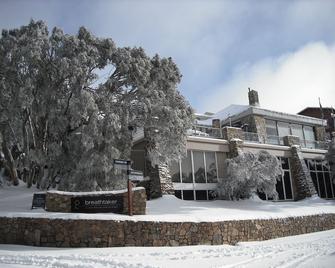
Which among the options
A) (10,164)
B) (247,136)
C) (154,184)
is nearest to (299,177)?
(247,136)

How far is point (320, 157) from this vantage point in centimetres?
3209

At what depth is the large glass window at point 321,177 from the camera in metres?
31.4

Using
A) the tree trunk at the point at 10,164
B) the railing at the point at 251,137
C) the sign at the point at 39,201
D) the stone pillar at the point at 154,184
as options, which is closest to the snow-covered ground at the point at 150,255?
the sign at the point at 39,201

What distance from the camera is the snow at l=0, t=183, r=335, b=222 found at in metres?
13.6

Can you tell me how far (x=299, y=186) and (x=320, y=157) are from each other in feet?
15.6

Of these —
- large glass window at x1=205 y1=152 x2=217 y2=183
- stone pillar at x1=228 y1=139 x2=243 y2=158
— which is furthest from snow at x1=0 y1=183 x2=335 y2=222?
stone pillar at x1=228 y1=139 x2=243 y2=158

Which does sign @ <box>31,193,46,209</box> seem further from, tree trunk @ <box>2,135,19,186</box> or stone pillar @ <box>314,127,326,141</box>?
stone pillar @ <box>314,127,326,141</box>

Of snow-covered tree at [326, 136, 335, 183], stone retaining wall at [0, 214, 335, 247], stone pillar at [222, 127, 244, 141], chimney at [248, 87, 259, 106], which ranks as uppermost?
chimney at [248, 87, 259, 106]

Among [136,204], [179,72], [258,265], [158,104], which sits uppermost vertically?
[179,72]

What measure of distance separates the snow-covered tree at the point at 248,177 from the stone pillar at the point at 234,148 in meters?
1.73

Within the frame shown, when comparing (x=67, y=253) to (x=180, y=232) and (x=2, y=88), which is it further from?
(x=2, y=88)

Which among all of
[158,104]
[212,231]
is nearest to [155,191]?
[158,104]

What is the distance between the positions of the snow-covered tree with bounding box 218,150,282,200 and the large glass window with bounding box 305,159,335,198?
31.2 feet

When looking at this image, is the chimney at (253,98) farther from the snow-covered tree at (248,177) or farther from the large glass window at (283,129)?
the snow-covered tree at (248,177)
